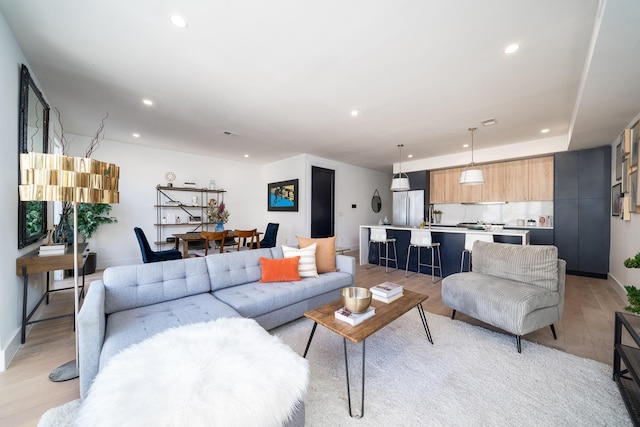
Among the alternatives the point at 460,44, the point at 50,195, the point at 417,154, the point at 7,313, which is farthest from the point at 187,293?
the point at 417,154

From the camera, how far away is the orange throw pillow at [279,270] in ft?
8.56

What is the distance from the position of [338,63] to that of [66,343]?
12.0ft

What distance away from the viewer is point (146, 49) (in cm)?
219

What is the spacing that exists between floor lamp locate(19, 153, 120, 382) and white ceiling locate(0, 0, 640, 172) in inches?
44.7

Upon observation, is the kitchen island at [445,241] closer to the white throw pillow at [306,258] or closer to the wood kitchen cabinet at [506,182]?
the wood kitchen cabinet at [506,182]

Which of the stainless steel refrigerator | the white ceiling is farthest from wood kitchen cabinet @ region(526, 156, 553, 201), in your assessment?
the stainless steel refrigerator

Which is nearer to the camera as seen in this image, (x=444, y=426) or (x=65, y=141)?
(x=444, y=426)

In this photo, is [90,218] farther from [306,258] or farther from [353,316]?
[353,316]

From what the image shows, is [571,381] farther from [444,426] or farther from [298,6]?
[298,6]

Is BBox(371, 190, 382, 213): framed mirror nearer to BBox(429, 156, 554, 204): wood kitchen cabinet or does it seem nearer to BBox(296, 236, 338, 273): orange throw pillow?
BBox(429, 156, 554, 204): wood kitchen cabinet

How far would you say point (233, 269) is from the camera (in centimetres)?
255

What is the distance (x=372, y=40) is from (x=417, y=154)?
4.34 meters

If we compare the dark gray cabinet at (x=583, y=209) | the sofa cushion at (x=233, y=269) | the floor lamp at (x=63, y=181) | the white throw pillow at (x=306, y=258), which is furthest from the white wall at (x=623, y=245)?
the floor lamp at (x=63, y=181)

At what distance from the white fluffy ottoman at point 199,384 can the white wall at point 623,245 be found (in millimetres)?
4306
